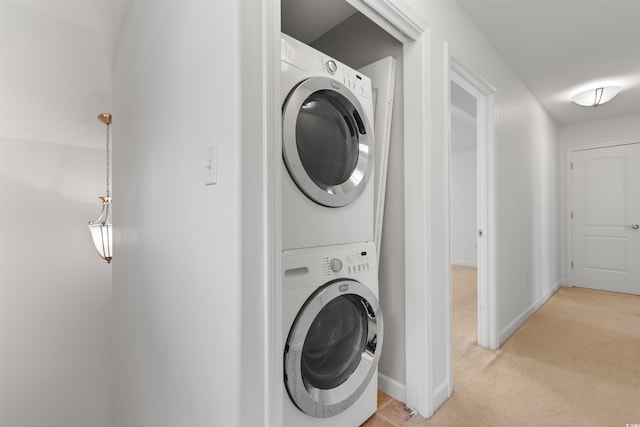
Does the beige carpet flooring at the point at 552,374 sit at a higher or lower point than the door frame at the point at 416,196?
lower

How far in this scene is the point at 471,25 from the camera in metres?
2.11

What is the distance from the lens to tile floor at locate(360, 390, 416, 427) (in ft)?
5.09

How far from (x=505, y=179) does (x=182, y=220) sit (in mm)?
2579

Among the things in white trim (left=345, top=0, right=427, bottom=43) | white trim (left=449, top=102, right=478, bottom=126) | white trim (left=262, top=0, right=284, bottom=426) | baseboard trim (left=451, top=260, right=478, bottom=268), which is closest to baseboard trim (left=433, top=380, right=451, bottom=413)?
white trim (left=262, top=0, right=284, bottom=426)

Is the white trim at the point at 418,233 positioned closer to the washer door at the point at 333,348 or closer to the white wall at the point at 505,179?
the white wall at the point at 505,179

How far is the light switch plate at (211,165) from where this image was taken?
A: 962mm

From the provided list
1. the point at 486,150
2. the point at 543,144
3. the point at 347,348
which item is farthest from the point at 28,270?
the point at 543,144

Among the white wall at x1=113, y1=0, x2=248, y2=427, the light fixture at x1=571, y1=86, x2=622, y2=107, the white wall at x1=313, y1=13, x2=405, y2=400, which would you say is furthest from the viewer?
the light fixture at x1=571, y1=86, x2=622, y2=107

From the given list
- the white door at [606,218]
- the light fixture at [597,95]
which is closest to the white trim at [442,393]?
the light fixture at [597,95]

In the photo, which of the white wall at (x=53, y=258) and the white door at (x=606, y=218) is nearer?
the white wall at (x=53, y=258)

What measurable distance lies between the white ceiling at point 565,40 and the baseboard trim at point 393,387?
2.42m

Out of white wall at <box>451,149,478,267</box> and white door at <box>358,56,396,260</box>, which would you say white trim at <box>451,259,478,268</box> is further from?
white door at <box>358,56,396,260</box>

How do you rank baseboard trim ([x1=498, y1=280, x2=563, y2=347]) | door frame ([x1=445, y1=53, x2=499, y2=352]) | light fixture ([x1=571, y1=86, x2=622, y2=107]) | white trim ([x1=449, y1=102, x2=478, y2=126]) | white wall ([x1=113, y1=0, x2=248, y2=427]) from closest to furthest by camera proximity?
white wall ([x1=113, y1=0, x2=248, y2=427]) → door frame ([x1=445, y1=53, x2=499, y2=352]) → baseboard trim ([x1=498, y1=280, x2=563, y2=347]) → light fixture ([x1=571, y1=86, x2=622, y2=107]) → white trim ([x1=449, y1=102, x2=478, y2=126])

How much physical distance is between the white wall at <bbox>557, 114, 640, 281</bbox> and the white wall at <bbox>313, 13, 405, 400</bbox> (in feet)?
13.0
